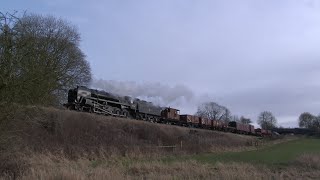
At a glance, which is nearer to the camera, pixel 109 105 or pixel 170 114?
pixel 109 105

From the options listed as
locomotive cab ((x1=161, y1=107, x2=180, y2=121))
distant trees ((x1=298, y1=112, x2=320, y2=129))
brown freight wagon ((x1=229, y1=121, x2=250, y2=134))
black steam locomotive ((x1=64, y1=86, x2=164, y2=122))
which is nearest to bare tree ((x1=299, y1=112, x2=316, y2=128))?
distant trees ((x1=298, y1=112, x2=320, y2=129))

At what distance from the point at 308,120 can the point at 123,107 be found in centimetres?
14165

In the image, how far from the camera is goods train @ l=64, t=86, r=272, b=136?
45.1m

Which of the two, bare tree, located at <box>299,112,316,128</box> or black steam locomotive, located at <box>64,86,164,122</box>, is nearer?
black steam locomotive, located at <box>64,86,164,122</box>

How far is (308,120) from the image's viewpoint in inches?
6983

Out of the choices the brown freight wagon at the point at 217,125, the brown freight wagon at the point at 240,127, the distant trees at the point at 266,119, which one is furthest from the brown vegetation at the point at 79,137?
the distant trees at the point at 266,119

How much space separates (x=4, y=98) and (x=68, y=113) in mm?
27412

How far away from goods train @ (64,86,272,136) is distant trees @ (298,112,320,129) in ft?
347

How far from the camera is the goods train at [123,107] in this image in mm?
45062

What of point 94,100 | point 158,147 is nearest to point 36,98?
point 158,147

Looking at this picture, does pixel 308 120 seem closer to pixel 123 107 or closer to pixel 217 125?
pixel 217 125

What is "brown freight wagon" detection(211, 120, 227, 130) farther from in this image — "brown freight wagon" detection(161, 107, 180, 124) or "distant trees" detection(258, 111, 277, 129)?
"distant trees" detection(258, 111, 277, 129)

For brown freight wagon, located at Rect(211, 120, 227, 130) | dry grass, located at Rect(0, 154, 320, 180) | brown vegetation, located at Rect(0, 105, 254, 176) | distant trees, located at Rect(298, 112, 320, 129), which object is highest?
distant trees, located at Rect(298, 112, 320, 129)

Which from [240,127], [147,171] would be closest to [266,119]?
[240,127]
